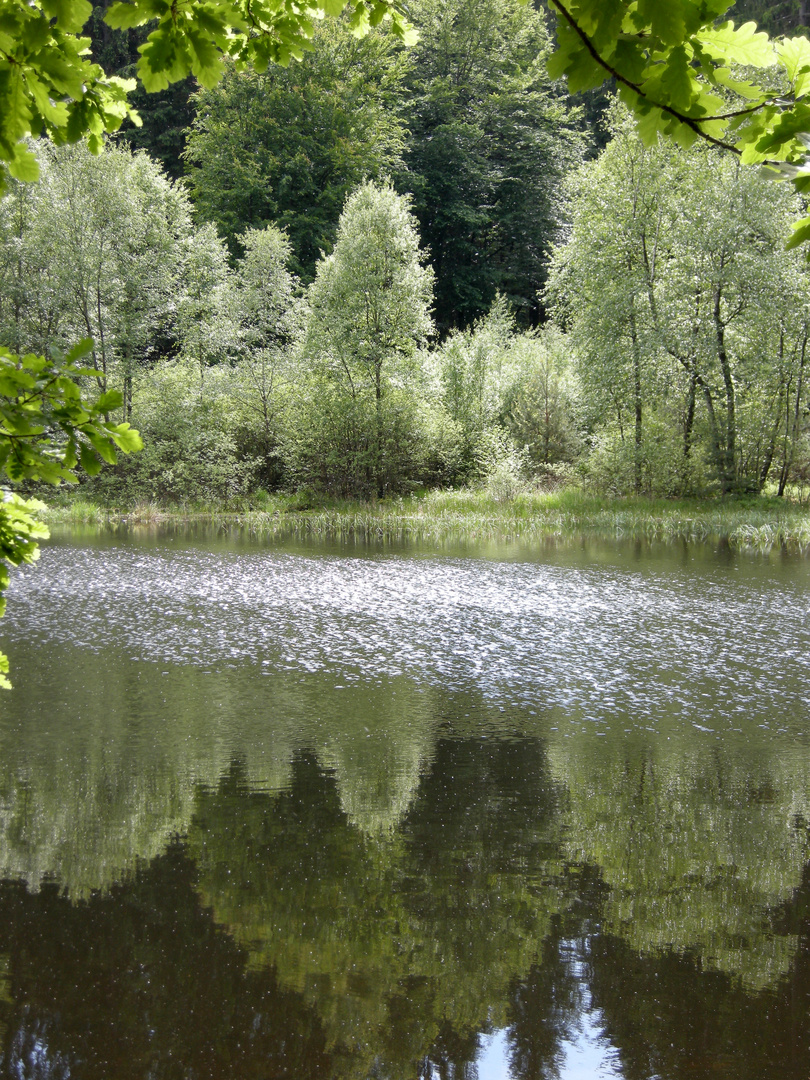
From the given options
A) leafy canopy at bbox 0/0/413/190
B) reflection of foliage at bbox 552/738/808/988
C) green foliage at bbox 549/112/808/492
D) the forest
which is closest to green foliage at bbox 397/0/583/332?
the forest

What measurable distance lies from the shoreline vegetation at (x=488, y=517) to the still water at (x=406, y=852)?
952cm

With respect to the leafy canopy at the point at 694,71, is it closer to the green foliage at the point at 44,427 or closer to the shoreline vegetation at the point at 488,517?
the green foliage at the point at 44,427

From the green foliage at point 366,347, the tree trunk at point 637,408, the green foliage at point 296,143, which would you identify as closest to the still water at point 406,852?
the tree trunk at point 637,408

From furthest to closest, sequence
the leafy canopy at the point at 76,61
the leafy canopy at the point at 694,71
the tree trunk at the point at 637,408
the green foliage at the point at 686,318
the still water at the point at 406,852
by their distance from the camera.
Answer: the tree trunk at the point at 637,408
the green foliage at the point at 686,318
the still water at the point at 406,852
the leafy canopy at the point at 76,61
the leafy canopy at the point at 694,71

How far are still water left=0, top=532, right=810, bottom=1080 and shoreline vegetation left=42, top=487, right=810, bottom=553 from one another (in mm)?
9525

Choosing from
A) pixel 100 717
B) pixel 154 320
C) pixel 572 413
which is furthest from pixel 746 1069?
pixel 154 320

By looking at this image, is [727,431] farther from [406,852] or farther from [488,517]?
[406,852]

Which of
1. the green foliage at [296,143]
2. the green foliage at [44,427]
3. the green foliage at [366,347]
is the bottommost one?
the green foliage at [44,427]

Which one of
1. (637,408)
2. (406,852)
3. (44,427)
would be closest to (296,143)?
(637,408)

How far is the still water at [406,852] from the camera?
2928 mm

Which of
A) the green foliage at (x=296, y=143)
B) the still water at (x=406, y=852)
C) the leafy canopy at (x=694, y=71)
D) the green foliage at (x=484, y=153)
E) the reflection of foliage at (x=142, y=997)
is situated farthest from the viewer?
the green foliage at (x=484, y=153)

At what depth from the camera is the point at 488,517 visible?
2103 centimetres

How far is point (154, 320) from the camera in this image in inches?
1000

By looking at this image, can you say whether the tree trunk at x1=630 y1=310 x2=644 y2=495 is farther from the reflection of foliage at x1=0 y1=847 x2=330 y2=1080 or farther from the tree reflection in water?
the reflection of foliage at x1=0 y1=847 x2=330 y2=1080
